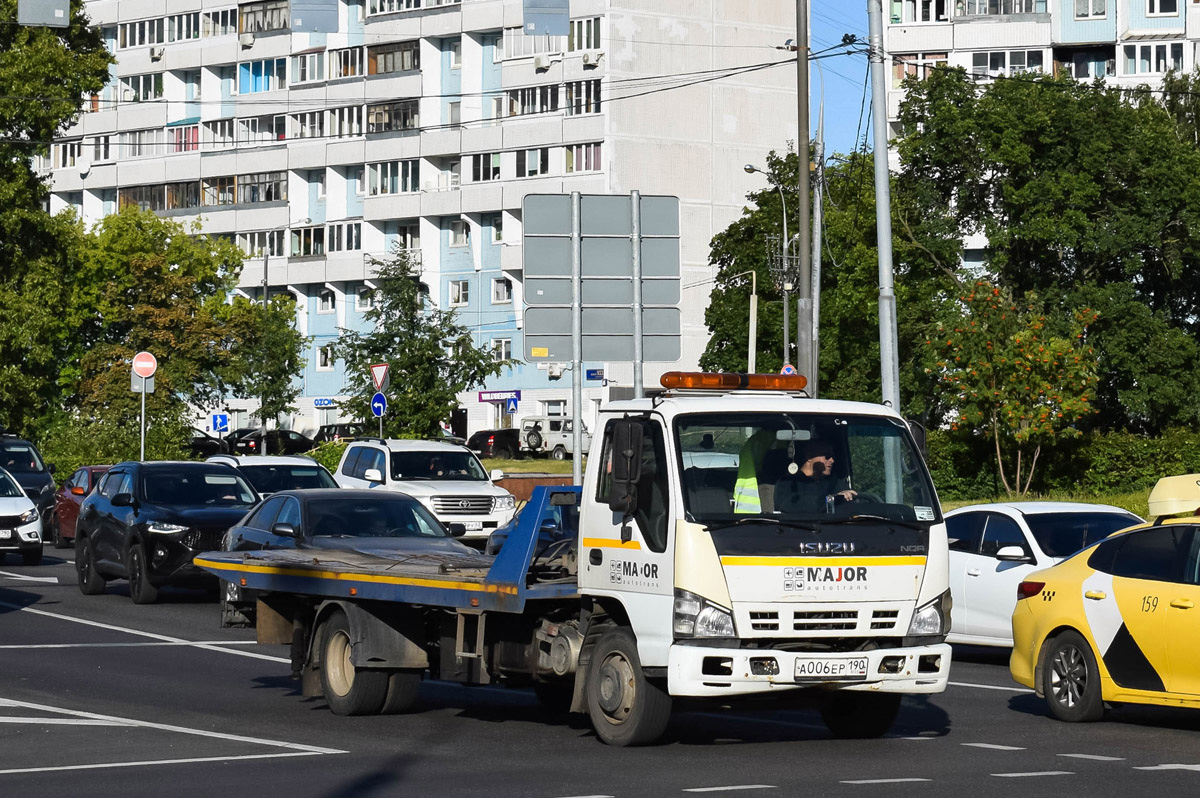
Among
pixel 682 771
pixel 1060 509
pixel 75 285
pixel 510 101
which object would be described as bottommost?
pixel 682 771

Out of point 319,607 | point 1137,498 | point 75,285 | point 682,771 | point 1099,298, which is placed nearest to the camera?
point 682,771

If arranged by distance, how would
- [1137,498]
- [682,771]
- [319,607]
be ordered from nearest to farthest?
[682,771], [319,607], [1137,498]

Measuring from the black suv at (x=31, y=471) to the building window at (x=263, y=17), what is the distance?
2501 inches

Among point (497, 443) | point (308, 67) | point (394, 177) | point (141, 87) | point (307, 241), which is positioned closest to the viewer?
point (497, 443)

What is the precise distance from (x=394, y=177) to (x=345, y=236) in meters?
4.22

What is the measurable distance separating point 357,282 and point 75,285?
1818cm

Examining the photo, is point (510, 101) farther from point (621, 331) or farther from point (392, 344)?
point (621, 331)

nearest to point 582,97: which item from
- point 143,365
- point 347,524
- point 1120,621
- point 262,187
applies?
point 262,187

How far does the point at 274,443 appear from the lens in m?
83.8

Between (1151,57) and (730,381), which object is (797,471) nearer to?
(730,381)

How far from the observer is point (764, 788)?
411 inches

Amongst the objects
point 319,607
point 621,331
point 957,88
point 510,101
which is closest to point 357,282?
point 510,101

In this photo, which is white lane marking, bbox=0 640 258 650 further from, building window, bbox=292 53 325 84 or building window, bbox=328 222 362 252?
building window, bbox=292 53 325 84

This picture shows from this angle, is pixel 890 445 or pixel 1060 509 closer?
pixel 890 445
